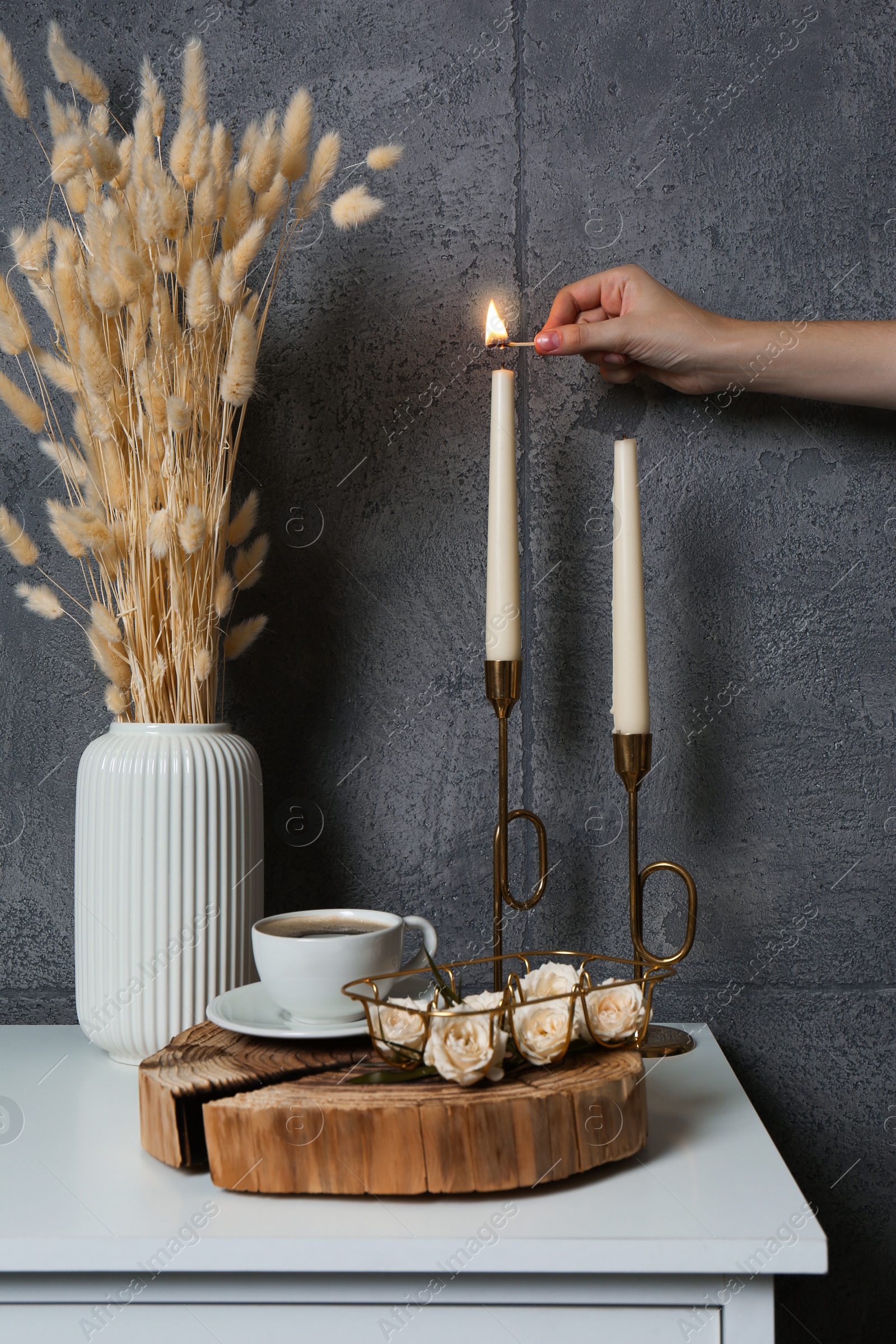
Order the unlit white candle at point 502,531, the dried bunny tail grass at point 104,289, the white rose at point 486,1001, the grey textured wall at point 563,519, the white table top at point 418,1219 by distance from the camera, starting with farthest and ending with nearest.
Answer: the grey textured wall at point 563,519, the unlit white candle at point 502,531, the dried bunny tail grass at point 104,289, the white rose at point 486,1001, the white table top at point 418,1219

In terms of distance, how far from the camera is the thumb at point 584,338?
0.92 m

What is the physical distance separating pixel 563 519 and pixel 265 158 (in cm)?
43

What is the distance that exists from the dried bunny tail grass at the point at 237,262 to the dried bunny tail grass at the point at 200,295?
1 centimetres

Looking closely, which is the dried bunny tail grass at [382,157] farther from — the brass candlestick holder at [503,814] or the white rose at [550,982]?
the white rose at [550,982]

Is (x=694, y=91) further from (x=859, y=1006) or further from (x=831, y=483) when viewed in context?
(x=859, y=1006)

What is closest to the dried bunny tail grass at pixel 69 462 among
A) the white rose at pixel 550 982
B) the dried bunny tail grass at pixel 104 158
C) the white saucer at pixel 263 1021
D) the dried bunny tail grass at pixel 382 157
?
the dried bunny tail grass at pixel 104 158

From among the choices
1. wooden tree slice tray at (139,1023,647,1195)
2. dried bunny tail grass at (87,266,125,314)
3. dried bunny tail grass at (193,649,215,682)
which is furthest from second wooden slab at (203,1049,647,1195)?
dried bunny tail grass at (87,266,125,314)

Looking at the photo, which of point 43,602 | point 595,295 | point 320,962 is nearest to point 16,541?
point 43,602

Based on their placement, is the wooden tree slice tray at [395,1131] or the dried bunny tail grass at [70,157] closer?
the wooden tree slice tray at [395,1131]

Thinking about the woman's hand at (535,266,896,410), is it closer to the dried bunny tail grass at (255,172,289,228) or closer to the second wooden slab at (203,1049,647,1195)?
the dried bunny tail grass at (255,172,289,228)

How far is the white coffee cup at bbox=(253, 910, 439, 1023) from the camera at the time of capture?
Result: 27.7 inches

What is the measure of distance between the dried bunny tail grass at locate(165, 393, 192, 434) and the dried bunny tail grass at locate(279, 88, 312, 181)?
0.69 feet

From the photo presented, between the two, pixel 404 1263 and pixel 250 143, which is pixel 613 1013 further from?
pixel 250 143

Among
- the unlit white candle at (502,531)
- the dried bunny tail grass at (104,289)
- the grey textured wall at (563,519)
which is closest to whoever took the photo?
the dried bunny tail grass at (104,289)
